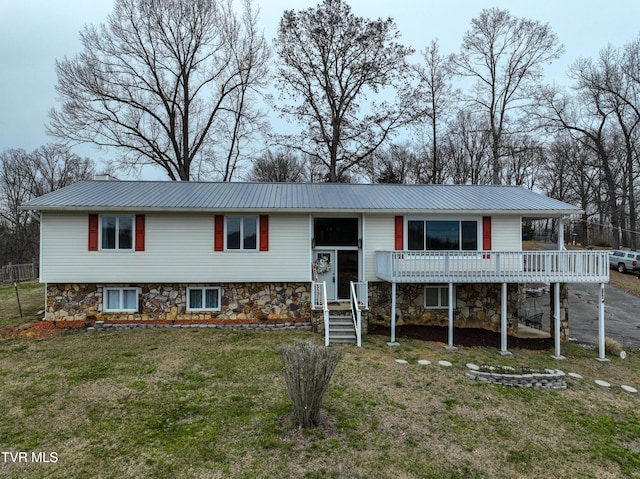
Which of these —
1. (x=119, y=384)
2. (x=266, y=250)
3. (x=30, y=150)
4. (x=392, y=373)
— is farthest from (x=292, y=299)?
(x=30, y=150)

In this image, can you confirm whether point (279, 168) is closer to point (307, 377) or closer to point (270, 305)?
point (270, 305)

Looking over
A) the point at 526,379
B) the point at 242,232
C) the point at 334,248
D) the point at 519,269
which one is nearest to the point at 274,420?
the point at 526,379

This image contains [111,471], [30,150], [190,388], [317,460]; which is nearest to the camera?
[111,471]

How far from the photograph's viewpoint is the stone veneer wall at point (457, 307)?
38.4 feet

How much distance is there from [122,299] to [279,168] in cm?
2460

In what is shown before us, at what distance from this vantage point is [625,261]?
22.7 m

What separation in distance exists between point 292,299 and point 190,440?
6583mm

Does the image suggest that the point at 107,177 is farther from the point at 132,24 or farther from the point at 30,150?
the point at 30,150

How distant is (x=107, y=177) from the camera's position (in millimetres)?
13641

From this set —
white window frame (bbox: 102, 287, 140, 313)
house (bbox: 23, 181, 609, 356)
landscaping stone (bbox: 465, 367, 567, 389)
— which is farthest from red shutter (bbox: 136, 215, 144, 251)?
landscaping stone (bbox: 465, 367, 567, 389)

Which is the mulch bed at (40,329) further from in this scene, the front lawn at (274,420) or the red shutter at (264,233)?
the red shutter at (264,233)

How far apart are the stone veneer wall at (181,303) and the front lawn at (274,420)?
6.90 feet

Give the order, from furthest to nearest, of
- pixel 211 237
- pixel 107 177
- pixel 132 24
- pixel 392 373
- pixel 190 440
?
pixel 132 24
pixel 107 177
pixel 211 237
pixel 392 373
pixel 190 440

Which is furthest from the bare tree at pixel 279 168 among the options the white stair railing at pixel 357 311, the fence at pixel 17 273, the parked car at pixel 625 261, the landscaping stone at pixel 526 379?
the landscaping stone at pixel 526 379
